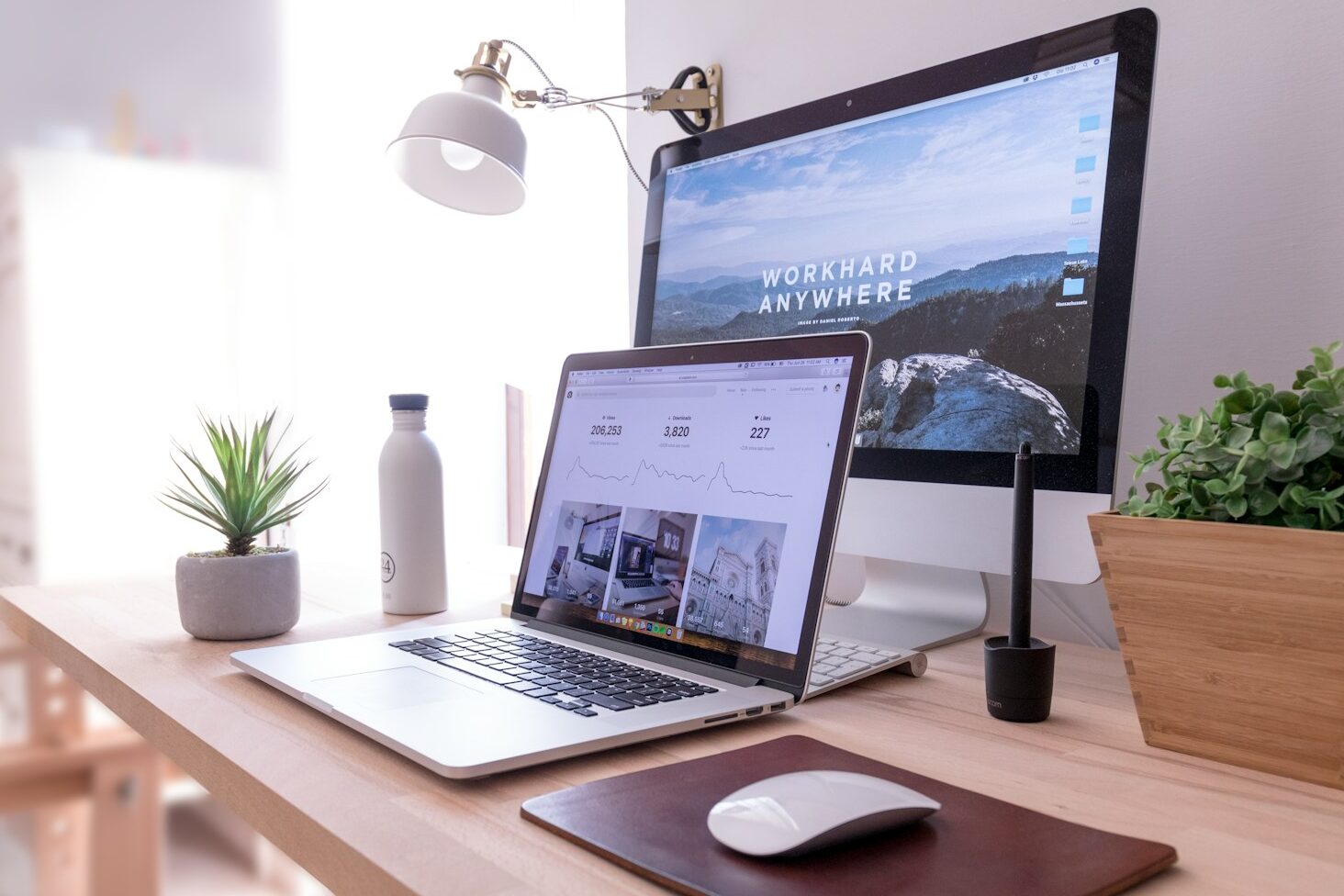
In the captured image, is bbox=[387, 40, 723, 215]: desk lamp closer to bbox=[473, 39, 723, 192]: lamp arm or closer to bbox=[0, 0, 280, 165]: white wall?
bbox=[473, 39, 723, 192]: lamp arm

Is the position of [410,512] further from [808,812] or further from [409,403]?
[808,812]

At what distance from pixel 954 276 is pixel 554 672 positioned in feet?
1.52

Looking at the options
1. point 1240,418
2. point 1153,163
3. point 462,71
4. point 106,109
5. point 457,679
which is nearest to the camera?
point 1240,418

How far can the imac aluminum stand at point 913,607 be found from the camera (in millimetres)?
894

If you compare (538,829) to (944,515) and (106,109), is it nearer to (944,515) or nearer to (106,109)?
(944,515)

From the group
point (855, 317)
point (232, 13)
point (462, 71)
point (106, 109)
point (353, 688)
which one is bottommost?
point (353, 688)

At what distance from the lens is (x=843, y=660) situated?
77 cm

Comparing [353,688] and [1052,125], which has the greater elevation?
[1052,125]

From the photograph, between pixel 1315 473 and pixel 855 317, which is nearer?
pixel 1315 473

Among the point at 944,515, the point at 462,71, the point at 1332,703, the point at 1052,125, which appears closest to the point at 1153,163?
the point at 1052,125

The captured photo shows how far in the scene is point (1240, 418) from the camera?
60cm

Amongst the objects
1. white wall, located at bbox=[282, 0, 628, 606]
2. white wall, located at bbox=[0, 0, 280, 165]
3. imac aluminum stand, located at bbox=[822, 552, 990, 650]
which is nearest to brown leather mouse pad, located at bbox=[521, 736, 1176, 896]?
imac aluminum stand, located at bbox=[822, 552, 990, 650]

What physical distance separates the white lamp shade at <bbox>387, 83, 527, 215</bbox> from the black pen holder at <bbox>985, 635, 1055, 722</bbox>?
2.51 ft

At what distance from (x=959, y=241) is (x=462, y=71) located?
0.64 m
